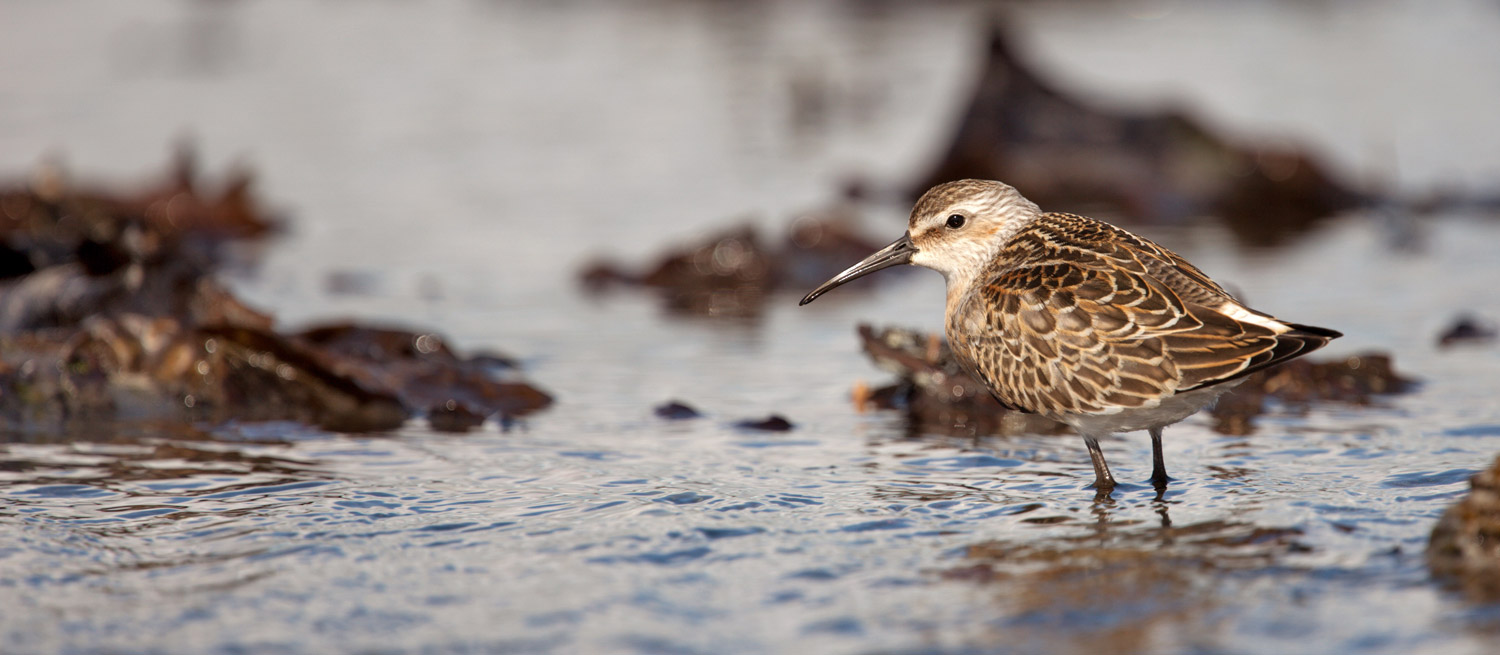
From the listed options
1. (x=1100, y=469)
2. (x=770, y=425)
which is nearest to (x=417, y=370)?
(x=770, y=425)

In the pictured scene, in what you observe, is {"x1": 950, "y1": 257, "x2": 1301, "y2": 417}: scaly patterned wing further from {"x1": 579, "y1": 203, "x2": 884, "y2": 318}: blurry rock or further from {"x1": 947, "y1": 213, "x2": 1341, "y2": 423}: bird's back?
{"x1": 579, "y1": 203, "x2": 884, "y2": 318}: blurry rock

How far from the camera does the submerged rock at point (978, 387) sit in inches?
305

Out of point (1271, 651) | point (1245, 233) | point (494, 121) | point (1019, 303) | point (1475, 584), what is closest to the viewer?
point (1271, 651)

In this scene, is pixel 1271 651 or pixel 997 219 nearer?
pixel 1271 651

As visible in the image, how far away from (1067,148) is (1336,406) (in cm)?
754

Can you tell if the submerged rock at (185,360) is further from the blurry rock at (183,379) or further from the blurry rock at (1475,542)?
the blurry rock at (1475,542)

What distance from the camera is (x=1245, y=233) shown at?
13.1 m

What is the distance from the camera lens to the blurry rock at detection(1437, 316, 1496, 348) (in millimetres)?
8883

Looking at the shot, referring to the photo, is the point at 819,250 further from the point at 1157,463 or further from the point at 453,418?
the point at 1157,463

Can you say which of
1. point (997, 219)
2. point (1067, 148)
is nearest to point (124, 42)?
point (1067, 148)

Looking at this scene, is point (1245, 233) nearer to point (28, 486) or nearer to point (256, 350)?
point (256, 350)

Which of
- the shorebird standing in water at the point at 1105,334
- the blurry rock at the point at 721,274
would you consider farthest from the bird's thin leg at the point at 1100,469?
the blurry rock at the point at 721,274

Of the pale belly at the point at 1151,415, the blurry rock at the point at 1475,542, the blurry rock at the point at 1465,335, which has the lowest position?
the blurry rock at the point at 1475,542

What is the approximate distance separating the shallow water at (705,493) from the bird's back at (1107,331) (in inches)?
18.2
